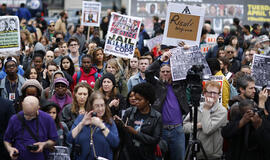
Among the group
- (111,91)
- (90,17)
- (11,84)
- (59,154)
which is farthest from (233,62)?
(59,154)

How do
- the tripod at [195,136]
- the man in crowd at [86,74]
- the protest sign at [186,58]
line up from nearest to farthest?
the tripod at [195,136]
the protest sign at [186,58]
the man in crowd at [86,74]

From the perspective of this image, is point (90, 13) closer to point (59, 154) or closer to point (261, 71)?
point (261, 71)

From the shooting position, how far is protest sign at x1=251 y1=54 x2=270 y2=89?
8008 millimetres

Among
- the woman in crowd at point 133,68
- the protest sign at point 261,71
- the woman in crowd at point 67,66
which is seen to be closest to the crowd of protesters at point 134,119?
the protest sign at point 261,71

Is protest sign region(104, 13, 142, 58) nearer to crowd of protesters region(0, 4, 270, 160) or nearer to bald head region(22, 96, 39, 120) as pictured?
crowd of protesters region(0, 4, 270, 160)

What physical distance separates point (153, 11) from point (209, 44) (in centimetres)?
435

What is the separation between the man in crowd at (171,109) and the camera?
7266mm

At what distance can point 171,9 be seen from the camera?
8.39 metres

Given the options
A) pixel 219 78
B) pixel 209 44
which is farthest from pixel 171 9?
pixel 209 44

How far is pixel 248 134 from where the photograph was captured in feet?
21.0

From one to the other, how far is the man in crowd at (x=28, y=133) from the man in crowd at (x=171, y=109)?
172 cm

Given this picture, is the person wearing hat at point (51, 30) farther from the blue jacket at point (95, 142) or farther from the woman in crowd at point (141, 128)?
the blue jacket at point (95, 142)

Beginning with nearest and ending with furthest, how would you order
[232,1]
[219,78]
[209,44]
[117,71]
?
[219,78], [117,71], [209,44], [232,1]

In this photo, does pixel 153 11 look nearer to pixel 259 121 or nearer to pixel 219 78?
pixel 219 78
